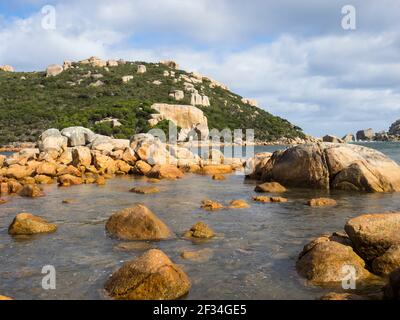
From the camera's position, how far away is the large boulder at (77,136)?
4241cm

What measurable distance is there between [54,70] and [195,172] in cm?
9375

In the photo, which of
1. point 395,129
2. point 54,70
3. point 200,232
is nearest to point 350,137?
point 395,129

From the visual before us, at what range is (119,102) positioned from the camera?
89.1 m

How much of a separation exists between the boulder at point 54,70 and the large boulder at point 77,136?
77887mm

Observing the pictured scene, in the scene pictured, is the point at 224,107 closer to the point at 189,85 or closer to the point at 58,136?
the point at 189,85

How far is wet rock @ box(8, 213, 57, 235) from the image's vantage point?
13.4 m

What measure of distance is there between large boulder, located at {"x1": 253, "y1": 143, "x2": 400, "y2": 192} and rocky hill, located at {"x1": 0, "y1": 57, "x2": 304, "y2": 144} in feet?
167

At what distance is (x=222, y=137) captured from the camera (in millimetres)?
96562

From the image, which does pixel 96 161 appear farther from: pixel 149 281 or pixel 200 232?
pixel 149 281

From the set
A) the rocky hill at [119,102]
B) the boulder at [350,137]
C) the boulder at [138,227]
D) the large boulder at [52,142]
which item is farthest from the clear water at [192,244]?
the boulder at [350,137]

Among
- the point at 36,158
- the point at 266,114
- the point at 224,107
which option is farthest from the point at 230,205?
the point at 266,114

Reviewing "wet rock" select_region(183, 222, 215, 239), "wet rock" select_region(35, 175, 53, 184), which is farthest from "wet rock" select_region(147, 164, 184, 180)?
"wet rock" select_region(183, 222, 215, 239)

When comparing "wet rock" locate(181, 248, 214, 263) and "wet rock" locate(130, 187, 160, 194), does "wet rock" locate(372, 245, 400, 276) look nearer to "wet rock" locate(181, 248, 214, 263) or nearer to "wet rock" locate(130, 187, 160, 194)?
"wet rock" locate(181, 248, 214, 263)
